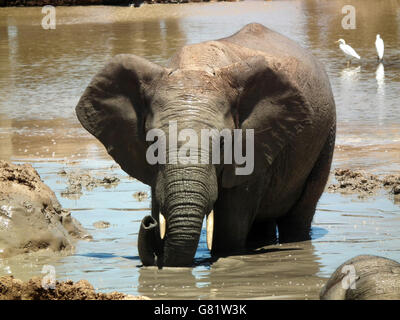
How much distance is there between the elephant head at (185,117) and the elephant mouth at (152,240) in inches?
2.3

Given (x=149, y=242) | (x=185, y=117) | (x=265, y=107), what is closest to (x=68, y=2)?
(x=265, y=107)

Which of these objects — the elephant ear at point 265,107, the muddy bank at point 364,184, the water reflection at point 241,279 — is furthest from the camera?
the muddy bank at point 364,184

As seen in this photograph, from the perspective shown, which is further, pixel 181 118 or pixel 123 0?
pixel 123 0

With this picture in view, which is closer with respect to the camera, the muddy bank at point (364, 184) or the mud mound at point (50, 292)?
the mud mound at point (50, 292)

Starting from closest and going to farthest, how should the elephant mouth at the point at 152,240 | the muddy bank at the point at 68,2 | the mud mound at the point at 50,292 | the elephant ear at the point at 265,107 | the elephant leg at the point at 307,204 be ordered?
the mud mound at the point at 50,292 → the elephant mouth at the point at 152,240 → the elephant ear at the point at 265,107 → the elephant leg at the point at 307,204 → the muddy bank at the point at 68,2

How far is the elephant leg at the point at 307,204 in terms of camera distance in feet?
29.4

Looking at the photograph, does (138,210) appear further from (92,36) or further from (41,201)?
(92,36)

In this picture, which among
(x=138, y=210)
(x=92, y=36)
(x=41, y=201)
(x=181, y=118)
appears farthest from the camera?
(x=92, y=36)

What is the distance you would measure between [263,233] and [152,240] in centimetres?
179

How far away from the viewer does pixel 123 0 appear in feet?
117

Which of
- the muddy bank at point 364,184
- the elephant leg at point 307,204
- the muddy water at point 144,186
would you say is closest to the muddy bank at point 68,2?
the muddy water at point 144,186

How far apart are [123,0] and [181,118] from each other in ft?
95.4

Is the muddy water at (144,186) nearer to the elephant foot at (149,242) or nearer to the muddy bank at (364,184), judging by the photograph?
the elephant foot at (149,242)
